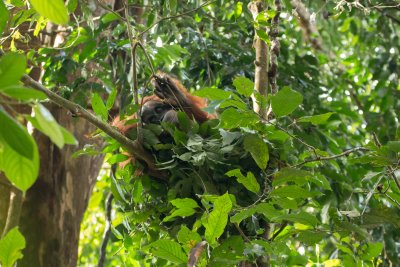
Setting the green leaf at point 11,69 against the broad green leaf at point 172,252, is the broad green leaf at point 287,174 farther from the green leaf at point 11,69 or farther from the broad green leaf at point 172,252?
the green leaf at point 11,69

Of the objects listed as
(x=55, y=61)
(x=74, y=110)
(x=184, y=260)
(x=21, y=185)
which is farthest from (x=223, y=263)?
(x=55, y=61)

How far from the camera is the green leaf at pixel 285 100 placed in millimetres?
1774

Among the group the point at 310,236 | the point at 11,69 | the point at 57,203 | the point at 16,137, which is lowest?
the point at 57,203

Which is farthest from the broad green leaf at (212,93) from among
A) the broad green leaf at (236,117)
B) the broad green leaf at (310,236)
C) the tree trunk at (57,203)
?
the tree trunk at (57,203)

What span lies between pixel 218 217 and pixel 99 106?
2.28 ft

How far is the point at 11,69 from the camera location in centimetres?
94

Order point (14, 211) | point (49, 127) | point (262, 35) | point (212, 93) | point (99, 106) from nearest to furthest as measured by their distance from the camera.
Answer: point (49, 127), point (212, 93), point (99, 106), point (262, 35), point (14, 211)

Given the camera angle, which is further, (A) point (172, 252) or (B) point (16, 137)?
(A) point (172, 252)

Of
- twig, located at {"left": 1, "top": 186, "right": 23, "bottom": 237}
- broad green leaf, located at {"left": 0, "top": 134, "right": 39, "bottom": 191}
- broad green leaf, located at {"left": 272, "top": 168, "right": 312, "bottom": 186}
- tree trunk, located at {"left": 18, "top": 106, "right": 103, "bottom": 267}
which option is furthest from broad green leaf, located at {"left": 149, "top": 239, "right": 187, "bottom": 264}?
tree trunk, located at {"left": 18, "top": 106, "right": 103, "bottom": 267}

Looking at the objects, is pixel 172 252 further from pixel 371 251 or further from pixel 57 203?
pixel 57 203

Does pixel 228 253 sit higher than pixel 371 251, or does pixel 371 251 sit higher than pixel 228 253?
pixel 228 253

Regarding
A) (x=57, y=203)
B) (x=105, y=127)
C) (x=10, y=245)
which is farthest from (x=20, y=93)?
(x=57, y=203)

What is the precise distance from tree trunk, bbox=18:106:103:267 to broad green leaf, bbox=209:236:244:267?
1.58m

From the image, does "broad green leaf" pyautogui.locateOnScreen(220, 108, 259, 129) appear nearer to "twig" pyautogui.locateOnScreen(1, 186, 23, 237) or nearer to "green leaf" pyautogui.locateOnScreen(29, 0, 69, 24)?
"green leaf" pyautogui.locateOnScreen(29, 0, 69, 24)
